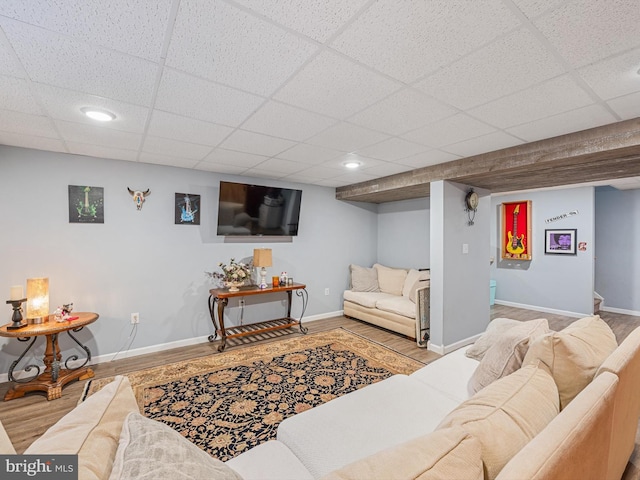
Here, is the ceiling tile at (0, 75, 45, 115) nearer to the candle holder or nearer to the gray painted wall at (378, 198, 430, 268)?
the candle holder

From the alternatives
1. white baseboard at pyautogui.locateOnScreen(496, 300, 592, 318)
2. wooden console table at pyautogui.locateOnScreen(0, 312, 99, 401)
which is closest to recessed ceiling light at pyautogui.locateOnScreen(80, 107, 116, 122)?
wooden console table at pyautogui.locateOnScreen(0, 312, 99, 401)

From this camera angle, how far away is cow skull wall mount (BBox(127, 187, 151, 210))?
11.7 ft

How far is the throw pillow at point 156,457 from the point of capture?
2.21 ft

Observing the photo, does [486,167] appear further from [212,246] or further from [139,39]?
[212,246]

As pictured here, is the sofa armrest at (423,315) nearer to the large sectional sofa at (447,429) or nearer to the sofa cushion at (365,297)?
the sofa cushion at (365,297)

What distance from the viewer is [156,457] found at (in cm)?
71

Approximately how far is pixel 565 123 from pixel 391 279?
3.30 meters

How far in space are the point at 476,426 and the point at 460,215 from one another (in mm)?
3385

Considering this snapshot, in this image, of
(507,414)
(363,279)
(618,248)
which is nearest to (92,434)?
(507,414)

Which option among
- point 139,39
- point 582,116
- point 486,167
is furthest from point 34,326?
point 582,116

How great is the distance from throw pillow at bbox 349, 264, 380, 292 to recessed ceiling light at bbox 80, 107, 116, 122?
162 inches

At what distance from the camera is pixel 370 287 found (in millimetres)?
5250

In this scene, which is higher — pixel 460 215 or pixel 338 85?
pixel 338 85

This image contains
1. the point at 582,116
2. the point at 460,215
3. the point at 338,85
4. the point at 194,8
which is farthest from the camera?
the point at 460,215
